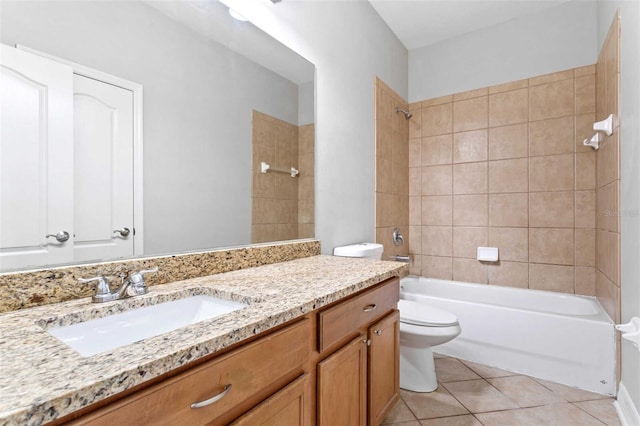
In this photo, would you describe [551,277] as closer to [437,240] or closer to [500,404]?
[437,240]

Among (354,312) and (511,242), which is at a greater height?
(511,242)

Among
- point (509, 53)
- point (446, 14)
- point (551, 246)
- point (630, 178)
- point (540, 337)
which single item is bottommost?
point (540, 337)

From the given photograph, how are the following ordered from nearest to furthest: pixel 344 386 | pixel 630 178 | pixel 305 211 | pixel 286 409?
1. pixel 286 409
2. pixel 344 386
3. pixel 630 178
4. pixel 305 211

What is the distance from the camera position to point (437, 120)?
301 cm

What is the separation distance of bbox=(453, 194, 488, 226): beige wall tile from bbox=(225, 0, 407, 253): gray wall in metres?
0.95

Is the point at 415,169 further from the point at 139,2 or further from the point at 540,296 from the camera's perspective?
the point at 139,2

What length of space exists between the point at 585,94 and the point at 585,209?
853 millimetres

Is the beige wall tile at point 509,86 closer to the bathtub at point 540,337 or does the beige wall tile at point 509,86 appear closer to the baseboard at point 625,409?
the bathtub at point 540,337

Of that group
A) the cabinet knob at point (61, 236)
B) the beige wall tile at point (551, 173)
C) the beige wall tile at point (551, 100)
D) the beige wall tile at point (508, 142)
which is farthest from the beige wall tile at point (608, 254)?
the cabinet knob at point (61, 236)

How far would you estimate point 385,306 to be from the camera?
1396 millimetres

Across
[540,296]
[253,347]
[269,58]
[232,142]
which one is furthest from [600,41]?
[253,347]

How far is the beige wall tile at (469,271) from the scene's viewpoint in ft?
9.10

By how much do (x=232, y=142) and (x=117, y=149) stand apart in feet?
1.59

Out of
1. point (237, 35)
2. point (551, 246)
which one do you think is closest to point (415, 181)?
point (551, 246)
